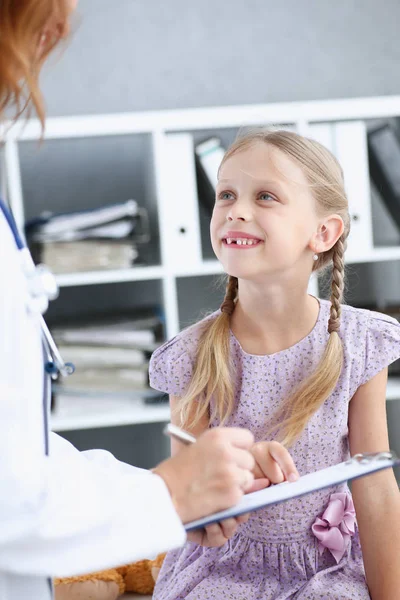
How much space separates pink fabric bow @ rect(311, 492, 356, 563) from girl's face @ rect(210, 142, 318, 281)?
15.8 inches

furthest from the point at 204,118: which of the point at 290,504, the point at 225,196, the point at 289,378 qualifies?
the point at 290,504

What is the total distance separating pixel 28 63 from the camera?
779mm

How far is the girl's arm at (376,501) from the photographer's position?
3.89 ft

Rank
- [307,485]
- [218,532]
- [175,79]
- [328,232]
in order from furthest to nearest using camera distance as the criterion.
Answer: [175,79], [328,232], [218,532], [307,485]

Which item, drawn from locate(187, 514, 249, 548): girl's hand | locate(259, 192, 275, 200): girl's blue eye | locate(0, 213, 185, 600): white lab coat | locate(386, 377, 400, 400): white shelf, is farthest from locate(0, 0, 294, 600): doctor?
locate(386, 377, 400, 400): white shelf

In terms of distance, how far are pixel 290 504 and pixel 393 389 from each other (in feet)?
4.04

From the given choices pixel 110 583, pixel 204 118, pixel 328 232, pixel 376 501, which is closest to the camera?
pixel 376 501

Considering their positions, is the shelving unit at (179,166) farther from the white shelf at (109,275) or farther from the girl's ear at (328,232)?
the girl's ear at (328,232)

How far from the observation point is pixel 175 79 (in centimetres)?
279

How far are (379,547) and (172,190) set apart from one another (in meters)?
1.46

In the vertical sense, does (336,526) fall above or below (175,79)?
below

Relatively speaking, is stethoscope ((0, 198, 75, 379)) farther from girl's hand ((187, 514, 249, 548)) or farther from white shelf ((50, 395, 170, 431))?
white shelf ((50, 395, 170, 431))

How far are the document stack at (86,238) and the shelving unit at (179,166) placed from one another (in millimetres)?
47

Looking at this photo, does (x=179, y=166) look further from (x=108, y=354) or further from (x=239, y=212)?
(x=239, y=212)
